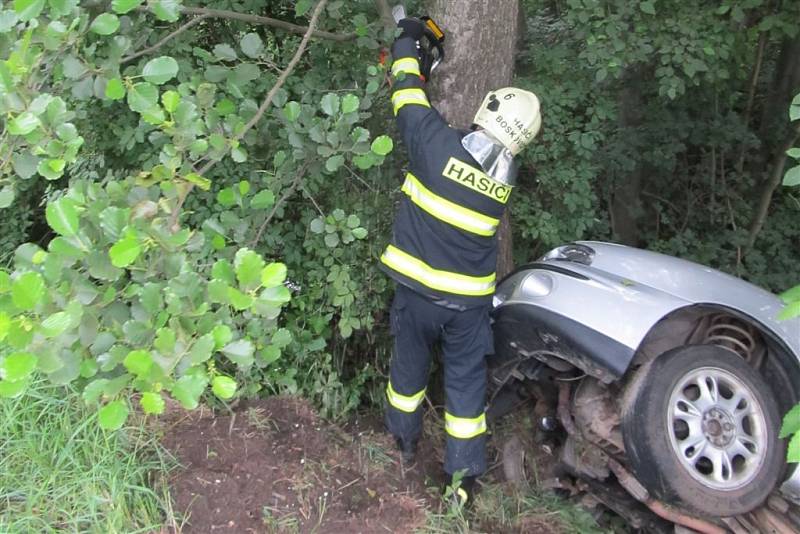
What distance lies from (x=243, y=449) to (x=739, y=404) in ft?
7.20

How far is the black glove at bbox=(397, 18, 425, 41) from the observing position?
2.98 metres

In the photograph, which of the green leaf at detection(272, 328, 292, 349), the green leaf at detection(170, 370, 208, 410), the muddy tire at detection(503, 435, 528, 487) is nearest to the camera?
the green leaf at detection(170, 370, 208, 410)

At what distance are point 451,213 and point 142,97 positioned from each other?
1.50 m

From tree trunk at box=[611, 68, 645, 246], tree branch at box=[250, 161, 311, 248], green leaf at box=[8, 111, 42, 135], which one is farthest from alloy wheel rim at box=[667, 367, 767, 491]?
tree trunk at box=[611, 68, 645, 246]

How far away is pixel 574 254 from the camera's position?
11.4 feet

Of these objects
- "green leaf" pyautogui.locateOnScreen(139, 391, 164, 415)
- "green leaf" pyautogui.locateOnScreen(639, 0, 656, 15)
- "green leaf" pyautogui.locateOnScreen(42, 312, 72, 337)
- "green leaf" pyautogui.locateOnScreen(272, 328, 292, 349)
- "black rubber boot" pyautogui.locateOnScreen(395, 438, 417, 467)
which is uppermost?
"green leaf" pyautogui.locateOnScreen(639, 0, 656, 15)

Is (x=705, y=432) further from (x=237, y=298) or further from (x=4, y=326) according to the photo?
(x=4, y=326)

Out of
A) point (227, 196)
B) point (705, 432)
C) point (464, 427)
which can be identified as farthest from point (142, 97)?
point (705, 432)

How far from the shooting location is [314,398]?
11.4 ft

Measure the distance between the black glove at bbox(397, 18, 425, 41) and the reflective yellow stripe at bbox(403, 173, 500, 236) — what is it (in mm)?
685

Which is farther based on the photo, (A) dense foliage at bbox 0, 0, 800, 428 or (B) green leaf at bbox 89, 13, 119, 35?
(B) green leaf at bbox 89, 13, 119, 35

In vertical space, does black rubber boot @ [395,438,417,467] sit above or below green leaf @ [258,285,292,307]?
below

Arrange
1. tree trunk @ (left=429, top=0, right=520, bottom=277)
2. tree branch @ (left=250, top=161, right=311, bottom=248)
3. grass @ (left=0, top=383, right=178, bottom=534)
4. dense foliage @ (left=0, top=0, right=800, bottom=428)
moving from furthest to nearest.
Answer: tree trunk @ (left=429, top=0, right=520, bottom=277) < tree branch @ (left=250, top=161, right=311, bottom=248) < grass @ (left=0, top=383, right=178, bottom=534) < dense foliage @ (left=0, top=0, right=800, bottom=428)

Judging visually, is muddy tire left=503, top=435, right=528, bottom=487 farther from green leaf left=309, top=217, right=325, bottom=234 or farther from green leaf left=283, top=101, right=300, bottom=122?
green leaf left=283, top=101, right=300, bottom=122
